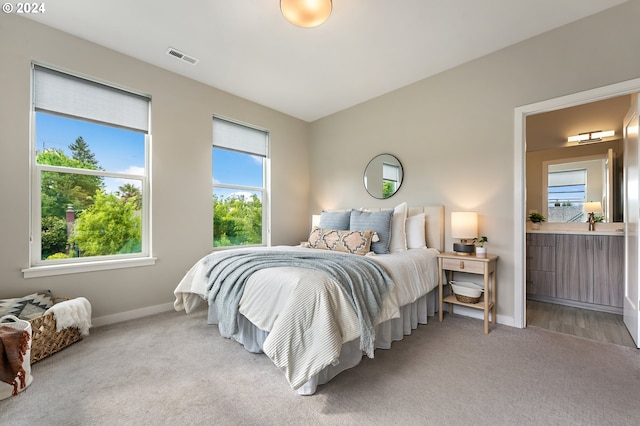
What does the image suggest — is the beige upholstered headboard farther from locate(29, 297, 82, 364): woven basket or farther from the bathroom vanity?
locate(29, 297, 82, 364): woven basket

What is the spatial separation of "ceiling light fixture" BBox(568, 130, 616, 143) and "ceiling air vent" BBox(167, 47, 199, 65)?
4931 mm

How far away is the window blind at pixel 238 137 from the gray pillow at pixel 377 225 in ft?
6.21

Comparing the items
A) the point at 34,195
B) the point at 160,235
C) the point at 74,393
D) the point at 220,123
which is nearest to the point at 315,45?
the point at 220,123

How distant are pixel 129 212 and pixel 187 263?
33.6 inches

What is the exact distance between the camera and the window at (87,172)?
2.61 metres

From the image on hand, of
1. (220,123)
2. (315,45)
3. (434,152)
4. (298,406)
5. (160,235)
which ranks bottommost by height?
(298,406)

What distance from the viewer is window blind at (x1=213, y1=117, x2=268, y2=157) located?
3812 mm

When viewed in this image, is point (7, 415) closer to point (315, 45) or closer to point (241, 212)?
point (241, 212)

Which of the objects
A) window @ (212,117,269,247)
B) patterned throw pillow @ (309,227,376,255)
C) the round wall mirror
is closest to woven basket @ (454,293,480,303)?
patterned throw pillow @ (309,227,376,255)

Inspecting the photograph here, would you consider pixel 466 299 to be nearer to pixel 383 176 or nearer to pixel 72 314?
pixel 383 176

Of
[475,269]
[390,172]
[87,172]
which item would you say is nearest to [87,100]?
[87,172]

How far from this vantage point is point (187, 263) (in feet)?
11.3

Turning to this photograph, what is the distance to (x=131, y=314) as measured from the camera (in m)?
3.00

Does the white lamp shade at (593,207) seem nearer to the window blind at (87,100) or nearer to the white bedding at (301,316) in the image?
the white bedding at (301,316)
